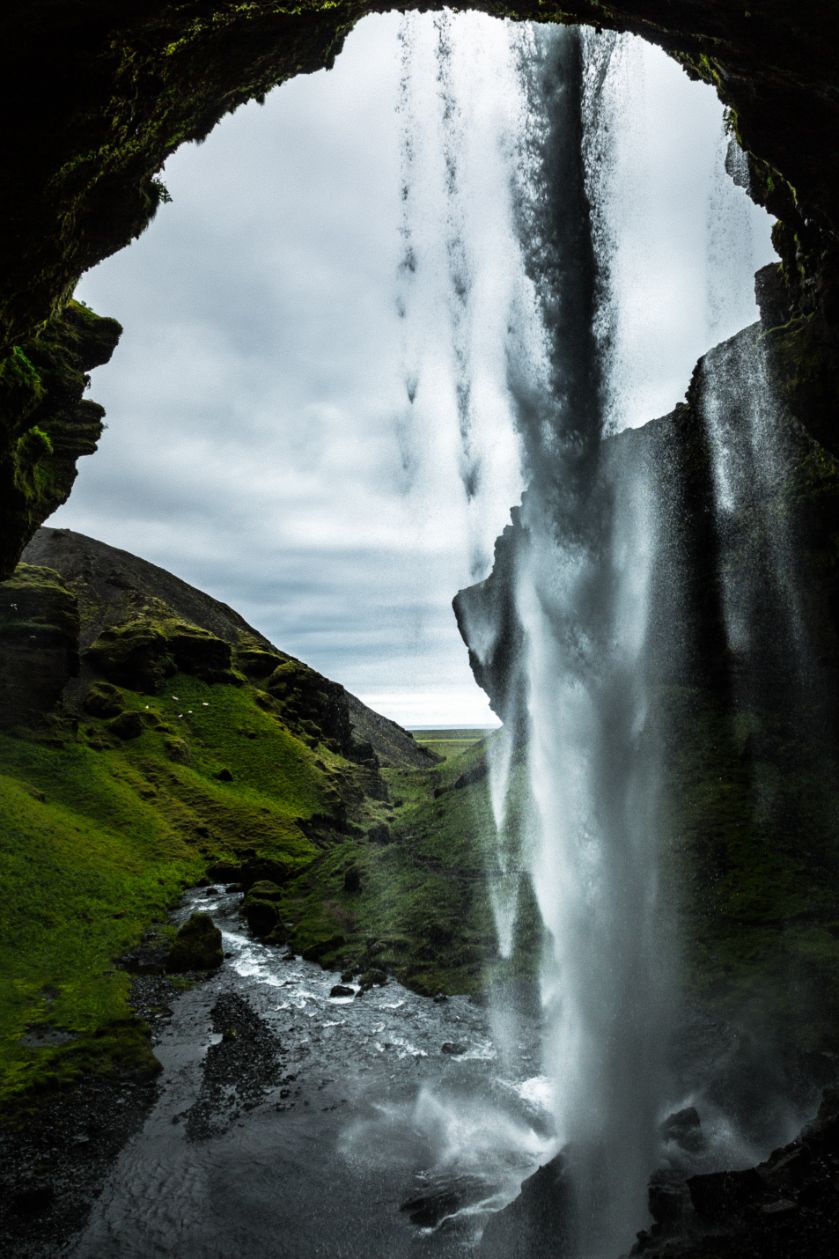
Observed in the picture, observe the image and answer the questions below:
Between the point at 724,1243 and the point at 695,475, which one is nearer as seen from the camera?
the point at 724,1243

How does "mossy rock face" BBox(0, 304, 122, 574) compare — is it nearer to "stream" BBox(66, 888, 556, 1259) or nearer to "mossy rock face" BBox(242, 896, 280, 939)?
"stream" BBox(66, 888, 556, 1259)

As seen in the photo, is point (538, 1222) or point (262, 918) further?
point (262, 918)

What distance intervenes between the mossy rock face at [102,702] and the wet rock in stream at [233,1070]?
2336 inches

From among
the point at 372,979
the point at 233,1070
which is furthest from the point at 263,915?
the point at 233,1070

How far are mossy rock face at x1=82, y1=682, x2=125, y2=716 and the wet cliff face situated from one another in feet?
194

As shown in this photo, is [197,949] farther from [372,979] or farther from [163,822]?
[163,822]

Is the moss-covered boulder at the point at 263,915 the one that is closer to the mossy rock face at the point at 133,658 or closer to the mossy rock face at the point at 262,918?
the mossy rock face at the point at 262,918

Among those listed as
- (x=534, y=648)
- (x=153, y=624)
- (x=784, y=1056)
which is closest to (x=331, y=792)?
(x=153, y=624)

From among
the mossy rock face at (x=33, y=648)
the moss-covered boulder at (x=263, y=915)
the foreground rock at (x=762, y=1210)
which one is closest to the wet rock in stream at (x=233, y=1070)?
the moss-covered boulder at (x=263, y=915)

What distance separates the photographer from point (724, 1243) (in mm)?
10867

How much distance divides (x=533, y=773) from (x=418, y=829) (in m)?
20.8

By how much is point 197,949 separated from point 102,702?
2177 inches

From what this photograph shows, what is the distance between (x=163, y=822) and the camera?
59.4 metres

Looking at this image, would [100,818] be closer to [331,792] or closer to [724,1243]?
[331,792]
